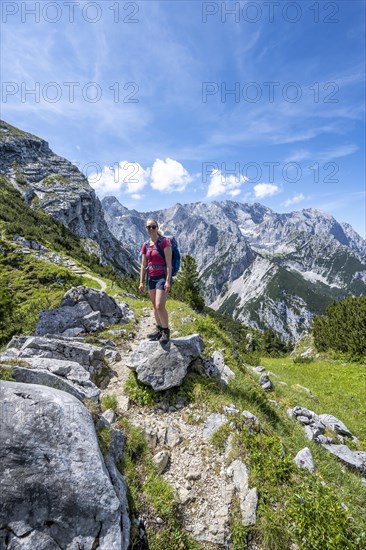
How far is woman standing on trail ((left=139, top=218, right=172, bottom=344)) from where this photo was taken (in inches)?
342

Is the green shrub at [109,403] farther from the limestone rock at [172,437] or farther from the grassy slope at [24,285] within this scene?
the grassy slope at [24,285]

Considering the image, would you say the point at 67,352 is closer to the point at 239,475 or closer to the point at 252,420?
the point at 252,420

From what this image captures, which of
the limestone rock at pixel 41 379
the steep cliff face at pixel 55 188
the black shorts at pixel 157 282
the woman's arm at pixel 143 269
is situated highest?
the steep cliff face at pixel 55 188

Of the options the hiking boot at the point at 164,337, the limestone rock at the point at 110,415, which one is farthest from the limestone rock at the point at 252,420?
the limestone rock at the point at 110,415

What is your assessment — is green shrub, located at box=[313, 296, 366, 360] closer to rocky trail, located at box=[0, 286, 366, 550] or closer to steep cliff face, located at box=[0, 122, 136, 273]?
rocky trail, located at box=[0, 286, 366, 550]

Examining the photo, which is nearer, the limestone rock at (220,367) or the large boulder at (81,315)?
the limestone rock at (220,367)

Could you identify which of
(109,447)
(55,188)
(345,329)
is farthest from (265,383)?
(55,188)

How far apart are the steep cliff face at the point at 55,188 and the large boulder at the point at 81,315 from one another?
104516 millimetres

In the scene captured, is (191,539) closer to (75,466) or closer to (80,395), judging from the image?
(75,466)

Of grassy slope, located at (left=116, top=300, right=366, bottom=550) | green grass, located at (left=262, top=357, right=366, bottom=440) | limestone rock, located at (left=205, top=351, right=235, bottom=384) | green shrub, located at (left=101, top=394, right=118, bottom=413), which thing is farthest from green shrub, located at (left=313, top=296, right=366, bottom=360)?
green shrub, located at (left=101, top=394, right=118, bottom=413)

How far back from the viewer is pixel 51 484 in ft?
13.8

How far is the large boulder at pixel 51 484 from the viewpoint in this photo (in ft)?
12.8

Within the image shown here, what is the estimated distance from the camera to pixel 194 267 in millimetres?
55312

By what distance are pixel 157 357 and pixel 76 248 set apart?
78.0 meters
